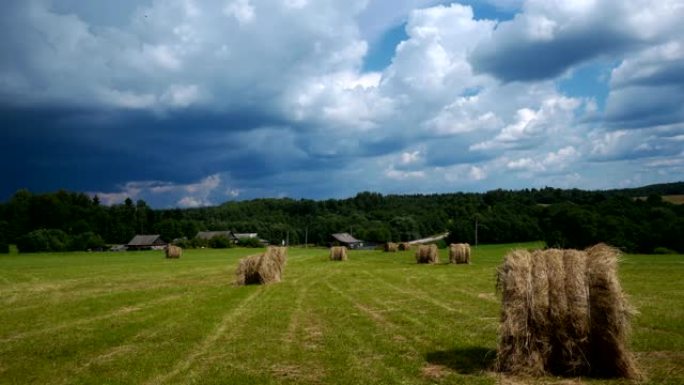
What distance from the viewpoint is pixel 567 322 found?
9.80m

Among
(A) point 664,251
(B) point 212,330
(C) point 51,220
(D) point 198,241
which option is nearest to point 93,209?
(C) point 51,220

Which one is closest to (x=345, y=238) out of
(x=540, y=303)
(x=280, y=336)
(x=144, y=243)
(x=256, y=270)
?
(x=144, y=243)

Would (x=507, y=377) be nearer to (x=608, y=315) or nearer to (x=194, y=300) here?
(x=608, y=315)

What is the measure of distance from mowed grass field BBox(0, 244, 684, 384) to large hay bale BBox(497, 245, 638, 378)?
0.42 meters

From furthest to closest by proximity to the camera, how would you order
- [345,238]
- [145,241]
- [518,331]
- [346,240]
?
1. [345,238]
2. [346,240]
3. [145,241]
4. [518,331]

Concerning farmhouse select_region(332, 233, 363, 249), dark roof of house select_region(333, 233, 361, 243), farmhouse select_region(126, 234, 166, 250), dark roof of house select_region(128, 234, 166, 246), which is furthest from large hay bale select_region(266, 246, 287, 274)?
dark roof of house select_region(128, 234, 166, 246)

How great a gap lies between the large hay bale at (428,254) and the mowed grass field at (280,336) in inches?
755

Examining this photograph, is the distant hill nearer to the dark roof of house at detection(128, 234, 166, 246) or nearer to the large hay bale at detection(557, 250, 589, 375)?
the dark roof of house at detection(128, 234, 166, 246)

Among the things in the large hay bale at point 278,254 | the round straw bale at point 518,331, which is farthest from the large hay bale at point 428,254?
the round straw bale at point 518,331

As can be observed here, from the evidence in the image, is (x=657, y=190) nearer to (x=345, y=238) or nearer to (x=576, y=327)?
(x=345, y=238)

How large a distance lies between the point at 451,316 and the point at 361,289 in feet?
28.2

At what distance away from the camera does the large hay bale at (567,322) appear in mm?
9633

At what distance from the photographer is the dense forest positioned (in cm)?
7681

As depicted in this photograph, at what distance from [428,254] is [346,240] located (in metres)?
97.8
